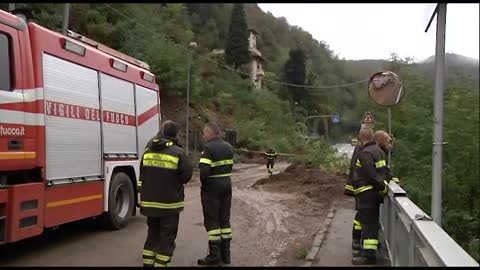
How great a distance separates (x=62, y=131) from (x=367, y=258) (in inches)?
179

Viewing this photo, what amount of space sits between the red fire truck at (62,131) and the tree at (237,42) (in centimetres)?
6829

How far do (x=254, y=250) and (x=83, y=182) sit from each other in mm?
2843

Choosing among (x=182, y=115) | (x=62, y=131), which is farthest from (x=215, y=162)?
(x=182, y=115)

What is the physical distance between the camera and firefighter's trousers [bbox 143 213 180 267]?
5977mm

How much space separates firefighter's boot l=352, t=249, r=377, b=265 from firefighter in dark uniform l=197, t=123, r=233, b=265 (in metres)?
1.74

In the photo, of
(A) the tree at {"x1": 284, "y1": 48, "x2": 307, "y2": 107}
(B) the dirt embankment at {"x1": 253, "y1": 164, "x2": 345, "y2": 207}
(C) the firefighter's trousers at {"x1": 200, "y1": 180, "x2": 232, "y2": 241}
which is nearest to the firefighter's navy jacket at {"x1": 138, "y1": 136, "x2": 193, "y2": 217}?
(C) the firefighter's trousers at {"x1": 200, "y1": 180, "x2": 232, "y2": 241}

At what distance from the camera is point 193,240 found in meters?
8.89

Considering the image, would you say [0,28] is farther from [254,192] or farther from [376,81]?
[254,192]

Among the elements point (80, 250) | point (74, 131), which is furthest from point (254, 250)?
point (74, 131)

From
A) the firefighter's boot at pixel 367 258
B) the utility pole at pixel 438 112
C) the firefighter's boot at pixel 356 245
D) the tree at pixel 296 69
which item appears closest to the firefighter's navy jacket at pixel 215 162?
the firefighter's boot at pixel 367 258

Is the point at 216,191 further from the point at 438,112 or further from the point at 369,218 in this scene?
the point at 438,112

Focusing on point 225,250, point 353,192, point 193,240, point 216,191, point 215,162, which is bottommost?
point 193,240

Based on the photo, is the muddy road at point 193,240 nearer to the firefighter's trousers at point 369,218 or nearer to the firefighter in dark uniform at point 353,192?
the firefighter in dark uniform at point 353,192

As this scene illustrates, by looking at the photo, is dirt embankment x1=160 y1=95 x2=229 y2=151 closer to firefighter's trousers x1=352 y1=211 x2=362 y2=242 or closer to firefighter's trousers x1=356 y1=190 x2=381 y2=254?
firefighter's trousers x1=352 y1=211 x2=362 y2=242
